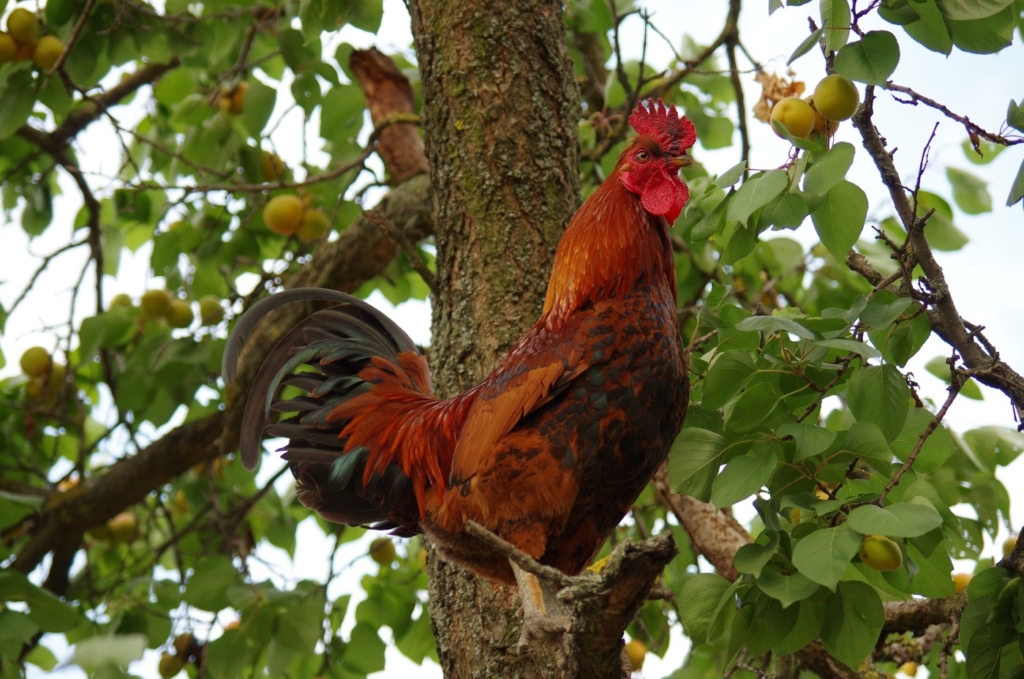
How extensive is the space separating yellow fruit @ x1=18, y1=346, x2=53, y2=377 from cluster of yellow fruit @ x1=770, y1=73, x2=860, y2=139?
385 centimetres

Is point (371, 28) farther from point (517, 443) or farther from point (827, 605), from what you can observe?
point (827, 605)

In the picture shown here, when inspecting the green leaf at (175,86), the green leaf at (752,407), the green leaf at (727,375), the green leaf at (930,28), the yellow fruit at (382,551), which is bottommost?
the green leaf at (752,407)

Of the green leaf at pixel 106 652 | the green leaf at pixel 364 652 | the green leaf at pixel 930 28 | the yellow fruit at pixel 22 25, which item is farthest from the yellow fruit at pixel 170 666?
the green leaf at pixel 930 28

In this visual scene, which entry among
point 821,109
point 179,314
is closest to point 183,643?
point 179,314

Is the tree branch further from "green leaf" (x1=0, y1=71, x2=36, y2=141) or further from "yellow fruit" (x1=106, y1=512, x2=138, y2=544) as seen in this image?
"yellow fruit" (x1=106, y1=512, x2=138, y2=544)

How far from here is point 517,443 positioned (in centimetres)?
237

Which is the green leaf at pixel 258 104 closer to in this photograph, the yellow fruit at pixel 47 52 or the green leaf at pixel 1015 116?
the yellow fruit at pixel 47 52

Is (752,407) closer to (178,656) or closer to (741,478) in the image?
(741,478)

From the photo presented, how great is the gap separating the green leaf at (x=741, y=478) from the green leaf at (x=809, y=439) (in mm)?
81

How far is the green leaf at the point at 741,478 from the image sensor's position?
2.05 meters

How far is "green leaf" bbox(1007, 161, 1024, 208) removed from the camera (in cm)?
196

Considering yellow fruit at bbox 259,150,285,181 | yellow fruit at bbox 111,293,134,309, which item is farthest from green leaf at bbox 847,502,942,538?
yellow fruit at bbox 111,293,134,309

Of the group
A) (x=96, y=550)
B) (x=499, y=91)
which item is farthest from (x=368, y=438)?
(x=96, y=550)

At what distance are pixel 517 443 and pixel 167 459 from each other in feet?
7.87
